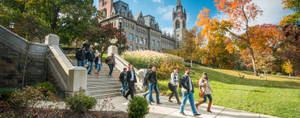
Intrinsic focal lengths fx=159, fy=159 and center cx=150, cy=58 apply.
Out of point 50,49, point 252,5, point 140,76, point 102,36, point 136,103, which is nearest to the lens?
point 136,103

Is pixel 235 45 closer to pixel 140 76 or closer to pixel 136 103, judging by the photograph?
pixel 140 76

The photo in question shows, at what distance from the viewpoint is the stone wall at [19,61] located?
9156 millimetres

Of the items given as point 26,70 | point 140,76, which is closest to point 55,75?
point 26,70

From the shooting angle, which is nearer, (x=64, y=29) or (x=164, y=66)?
(x=164, y=66)

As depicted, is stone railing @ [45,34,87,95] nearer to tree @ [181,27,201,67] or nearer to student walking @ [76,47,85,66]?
student walking @ [76,47,85,66]

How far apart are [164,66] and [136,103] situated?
12.3m

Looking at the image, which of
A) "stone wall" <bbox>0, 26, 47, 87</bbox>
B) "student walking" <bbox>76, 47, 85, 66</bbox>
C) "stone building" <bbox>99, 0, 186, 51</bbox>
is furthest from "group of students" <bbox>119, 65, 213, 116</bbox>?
"stone building" <bbox>99, 0, 186, 51</bbox>

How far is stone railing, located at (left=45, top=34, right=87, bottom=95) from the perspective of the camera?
309 inches

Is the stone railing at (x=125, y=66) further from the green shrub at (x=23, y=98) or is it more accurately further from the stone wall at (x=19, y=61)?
the green shrub at (x=23, y=98)

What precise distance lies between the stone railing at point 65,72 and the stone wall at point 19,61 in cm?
73

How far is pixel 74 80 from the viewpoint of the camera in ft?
25.6

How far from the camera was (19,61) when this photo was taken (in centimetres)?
986

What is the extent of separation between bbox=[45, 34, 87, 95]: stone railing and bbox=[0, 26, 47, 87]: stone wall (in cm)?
73

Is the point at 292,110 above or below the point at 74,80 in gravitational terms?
below
